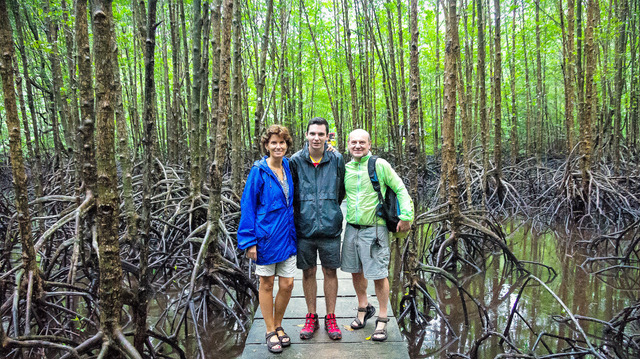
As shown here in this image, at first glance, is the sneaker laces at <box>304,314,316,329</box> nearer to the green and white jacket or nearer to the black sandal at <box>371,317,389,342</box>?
the black sandal at <box>371,317,389,342</box>

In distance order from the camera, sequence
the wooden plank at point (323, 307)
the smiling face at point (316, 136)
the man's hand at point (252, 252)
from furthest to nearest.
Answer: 1. the wooden plank at point (323, 307)
2. the smiling face at point (316, 136)
3. the man's hand at point (252, 252)

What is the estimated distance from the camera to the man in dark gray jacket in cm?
259

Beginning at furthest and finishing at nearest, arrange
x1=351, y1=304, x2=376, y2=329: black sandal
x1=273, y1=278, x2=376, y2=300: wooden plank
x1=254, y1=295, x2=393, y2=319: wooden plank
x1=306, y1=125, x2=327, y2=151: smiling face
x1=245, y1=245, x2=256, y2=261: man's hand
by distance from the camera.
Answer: x1=273, y1=278, x2=376, y2=300: wooden plank
x1=254, y1=295, x2=393, y2=319: wooden plank
x1=351, y1=304, x2=376, y2=329: black sandal
x1=306, y1=125, x2=327, y2=151: smiling face
x1=245, y1=245, x2=256, y2=261: man's hand

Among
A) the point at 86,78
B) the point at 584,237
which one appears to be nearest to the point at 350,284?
the point at 86,78

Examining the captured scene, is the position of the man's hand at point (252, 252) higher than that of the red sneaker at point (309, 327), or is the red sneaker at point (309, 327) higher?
the man's hand at point (252, 252)

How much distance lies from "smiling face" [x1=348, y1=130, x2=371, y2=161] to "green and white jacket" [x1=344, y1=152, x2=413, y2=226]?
48 mm

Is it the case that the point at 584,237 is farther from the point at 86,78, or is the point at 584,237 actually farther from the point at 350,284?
the point at 86,78

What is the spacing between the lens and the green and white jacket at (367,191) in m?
2.66

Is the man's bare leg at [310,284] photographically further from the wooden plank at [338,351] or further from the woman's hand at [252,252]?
the woman's hand at [252,252]

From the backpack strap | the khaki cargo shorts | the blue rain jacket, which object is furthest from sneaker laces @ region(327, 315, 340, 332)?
the backpack strap

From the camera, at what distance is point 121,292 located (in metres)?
1.99

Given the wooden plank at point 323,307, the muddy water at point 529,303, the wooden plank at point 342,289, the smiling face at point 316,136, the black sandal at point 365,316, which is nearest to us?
the smiling face at point 316,136

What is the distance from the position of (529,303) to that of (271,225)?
9.39ft

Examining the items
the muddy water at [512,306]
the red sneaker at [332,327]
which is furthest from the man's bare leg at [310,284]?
the muddy water at [512,306]
